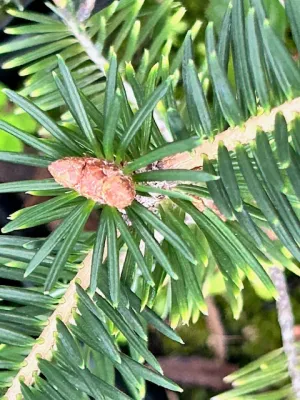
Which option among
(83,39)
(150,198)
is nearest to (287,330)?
(150,198)

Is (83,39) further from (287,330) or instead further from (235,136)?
(287,330)

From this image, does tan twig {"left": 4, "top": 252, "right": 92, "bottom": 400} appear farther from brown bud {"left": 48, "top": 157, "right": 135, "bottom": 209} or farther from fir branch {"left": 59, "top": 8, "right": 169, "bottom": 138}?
fir branch {"left": 59, "top": 8, "right": 169, "bottom": 138}

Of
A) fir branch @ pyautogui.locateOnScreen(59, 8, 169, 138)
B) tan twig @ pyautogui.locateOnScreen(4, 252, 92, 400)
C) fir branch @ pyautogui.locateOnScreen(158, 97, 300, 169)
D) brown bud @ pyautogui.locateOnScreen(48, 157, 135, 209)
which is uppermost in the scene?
fir branch @ pyautogui.locateOnScreen(59, 8, 169, 138)

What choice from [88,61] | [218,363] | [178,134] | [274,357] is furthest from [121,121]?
[218,363]

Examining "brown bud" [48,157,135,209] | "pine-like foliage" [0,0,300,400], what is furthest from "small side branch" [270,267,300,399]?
"brown bud" [48,157,135,209]

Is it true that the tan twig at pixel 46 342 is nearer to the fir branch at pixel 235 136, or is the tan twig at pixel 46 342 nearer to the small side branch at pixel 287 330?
the fir branch at pixel 235 136

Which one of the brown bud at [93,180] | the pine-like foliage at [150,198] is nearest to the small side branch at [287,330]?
the pine-like foliage at [150,198]
